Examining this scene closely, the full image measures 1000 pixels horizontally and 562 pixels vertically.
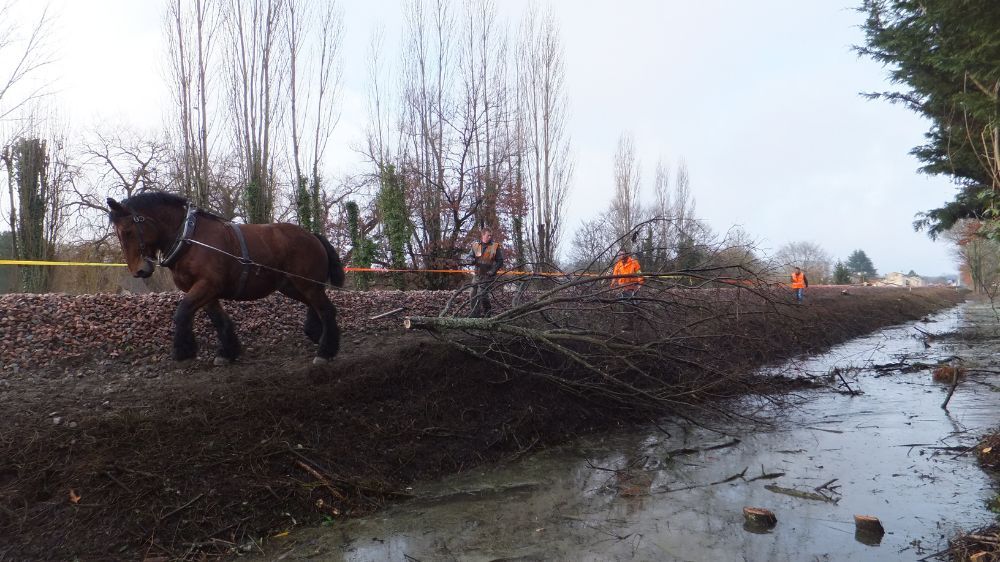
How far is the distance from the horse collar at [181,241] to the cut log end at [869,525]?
19.1 ft

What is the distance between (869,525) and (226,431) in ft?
14.9

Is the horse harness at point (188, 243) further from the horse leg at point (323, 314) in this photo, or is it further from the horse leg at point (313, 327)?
the horse leg at point (313, 327)

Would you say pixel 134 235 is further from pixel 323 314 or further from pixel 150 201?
pixel 323 314

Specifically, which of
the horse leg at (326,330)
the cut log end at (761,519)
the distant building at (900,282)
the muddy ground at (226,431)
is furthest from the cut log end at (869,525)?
the distant building at (900,282)

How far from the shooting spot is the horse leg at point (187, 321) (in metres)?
5.18

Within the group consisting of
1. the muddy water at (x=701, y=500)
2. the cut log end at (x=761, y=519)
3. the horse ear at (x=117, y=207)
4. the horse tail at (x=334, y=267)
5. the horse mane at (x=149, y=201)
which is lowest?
the muddy water at (x=701, y=500)

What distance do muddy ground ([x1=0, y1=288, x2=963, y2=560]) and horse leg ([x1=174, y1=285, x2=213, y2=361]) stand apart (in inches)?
9.2

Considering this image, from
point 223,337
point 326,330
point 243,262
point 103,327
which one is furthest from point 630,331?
point 103,327

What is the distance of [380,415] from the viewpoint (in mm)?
5281

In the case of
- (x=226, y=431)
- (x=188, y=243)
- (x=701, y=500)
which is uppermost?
(x=188, y=243)

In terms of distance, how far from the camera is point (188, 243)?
5375 mm

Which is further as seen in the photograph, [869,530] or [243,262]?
[243,262]

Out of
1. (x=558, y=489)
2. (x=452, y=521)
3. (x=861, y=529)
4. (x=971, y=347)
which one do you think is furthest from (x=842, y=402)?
(x=971, y=347)

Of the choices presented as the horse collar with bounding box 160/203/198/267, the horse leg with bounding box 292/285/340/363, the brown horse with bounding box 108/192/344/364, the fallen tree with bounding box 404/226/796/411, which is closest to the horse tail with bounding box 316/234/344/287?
the brown horse with bounding box 108/192/344/364
